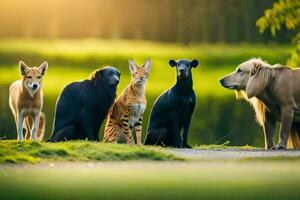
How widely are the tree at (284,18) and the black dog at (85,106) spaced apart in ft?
5.73

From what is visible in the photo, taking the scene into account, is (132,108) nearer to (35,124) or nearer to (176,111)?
(176,111)

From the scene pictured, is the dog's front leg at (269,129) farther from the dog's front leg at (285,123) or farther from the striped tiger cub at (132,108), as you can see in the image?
the striped tiger cub at (132,108)

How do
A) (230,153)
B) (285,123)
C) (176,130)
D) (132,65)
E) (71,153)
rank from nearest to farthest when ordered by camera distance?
(71,153) → (230,153) → (132,65) → (176,130) → (285,123)

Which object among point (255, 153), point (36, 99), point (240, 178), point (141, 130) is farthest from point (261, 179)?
point (36, 99)

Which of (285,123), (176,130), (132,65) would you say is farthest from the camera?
(285,123)

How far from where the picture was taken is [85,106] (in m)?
10.4

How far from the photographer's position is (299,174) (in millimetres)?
8617

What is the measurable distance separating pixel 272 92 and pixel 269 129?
16.8 inches

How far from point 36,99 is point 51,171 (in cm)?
229

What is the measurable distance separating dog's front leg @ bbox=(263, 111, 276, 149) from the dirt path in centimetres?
54

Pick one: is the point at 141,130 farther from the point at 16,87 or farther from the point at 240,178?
the point at 240,178

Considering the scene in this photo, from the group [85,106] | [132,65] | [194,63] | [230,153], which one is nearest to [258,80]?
[194,63]

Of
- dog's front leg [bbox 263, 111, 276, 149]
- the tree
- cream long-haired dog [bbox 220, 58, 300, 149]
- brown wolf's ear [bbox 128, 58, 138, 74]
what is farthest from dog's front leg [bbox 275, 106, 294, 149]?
brown wolf's ear [bbox 128, 58, 138, 74]

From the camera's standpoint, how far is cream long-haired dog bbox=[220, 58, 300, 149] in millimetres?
10344
